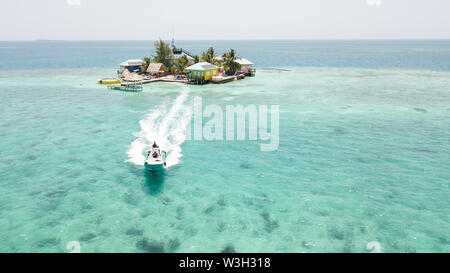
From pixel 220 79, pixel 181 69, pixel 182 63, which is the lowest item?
pixel 220 79

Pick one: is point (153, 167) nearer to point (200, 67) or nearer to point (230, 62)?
point (200, 67)

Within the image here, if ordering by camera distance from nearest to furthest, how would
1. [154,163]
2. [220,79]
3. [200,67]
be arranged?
[154,163]
[200,67]
[220,79]

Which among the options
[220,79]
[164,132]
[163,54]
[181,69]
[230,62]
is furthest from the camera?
[163,54]

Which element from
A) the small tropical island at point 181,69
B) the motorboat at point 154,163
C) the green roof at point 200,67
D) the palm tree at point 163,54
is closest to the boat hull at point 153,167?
the motorboat at point 154,163

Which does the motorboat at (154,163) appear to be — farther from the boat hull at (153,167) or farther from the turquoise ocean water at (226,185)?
the turquoise ocean water at (226,185)

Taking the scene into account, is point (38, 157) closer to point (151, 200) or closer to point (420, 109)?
point (151, 200)

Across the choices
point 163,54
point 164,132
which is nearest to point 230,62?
point 163,54

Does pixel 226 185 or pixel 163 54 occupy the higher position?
pixel 163 54
